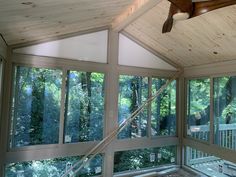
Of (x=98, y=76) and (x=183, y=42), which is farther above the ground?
(x=183, y=42)

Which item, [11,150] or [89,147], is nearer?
[11,150]

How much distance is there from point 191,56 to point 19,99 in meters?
3.23

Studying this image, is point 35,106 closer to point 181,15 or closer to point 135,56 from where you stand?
point 135,56

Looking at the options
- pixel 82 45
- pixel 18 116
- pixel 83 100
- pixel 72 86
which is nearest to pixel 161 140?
pixel 83 100

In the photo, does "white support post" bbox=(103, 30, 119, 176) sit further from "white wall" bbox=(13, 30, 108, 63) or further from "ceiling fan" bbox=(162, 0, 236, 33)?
"ceiling fan" bbox=(162, 0, 236, 33)

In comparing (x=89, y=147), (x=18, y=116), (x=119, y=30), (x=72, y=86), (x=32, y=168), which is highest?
(x=119, y=30)

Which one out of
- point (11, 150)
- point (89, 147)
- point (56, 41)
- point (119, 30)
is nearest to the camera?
point (11, 150)

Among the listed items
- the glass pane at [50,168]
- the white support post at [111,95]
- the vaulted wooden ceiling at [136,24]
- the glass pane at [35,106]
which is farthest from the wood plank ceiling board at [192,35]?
the glass pane at [50,168]

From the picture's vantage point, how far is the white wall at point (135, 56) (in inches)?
164

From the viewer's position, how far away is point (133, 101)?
4.27 m

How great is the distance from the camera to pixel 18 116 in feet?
10.8

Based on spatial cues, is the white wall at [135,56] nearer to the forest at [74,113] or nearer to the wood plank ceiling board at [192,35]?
the wood plank ceiling board at [192,35]

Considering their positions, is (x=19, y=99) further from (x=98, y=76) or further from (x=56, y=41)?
(x=98, y=76)

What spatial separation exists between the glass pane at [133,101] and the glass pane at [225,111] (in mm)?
1398
